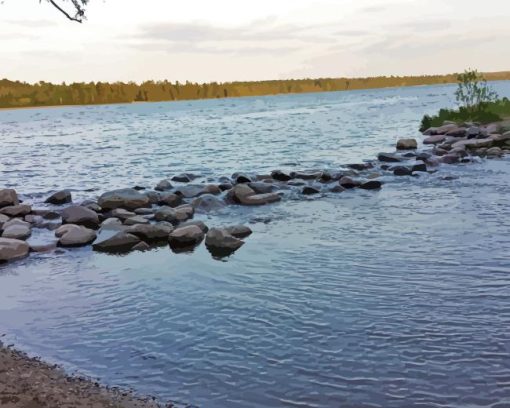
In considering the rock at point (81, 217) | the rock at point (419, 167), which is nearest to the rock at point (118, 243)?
the rock at point (81, 217)

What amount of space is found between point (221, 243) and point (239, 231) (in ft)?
4.20

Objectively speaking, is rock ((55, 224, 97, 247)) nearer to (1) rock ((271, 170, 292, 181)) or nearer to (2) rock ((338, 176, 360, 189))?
(2) rock ((338, 176, 360, 189))

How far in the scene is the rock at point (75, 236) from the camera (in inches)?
669

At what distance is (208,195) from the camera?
72.9 feet

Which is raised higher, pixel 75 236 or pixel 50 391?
pixel 50 391

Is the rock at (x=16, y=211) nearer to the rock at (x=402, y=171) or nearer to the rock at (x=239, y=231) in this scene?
the rock at (x=239, y=231)

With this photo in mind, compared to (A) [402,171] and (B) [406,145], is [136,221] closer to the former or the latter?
(A) [402,171]

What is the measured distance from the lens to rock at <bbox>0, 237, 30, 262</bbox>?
15.6 metres

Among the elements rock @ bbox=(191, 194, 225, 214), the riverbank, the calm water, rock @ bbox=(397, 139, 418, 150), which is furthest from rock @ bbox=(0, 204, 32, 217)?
rock @ bbox=(397, 139, 418, 150)

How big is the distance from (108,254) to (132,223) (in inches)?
112

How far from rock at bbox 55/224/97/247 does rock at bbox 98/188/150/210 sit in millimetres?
3077

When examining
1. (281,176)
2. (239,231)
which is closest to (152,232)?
(239,231)

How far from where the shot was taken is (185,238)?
53.4ft

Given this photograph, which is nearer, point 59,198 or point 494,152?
point 59,198
